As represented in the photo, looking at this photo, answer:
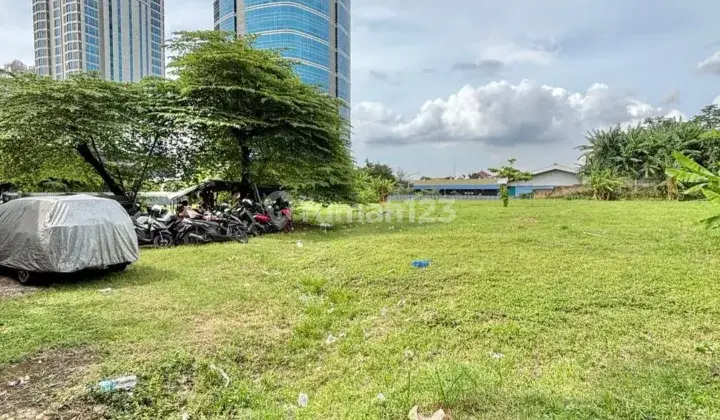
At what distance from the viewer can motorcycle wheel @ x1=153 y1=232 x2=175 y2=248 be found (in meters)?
9.65

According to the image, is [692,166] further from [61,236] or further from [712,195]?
[61,236]

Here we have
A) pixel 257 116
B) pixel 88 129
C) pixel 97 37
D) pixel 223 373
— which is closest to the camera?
pixel 223 373

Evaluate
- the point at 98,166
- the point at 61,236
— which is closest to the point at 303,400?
the point at 61,236

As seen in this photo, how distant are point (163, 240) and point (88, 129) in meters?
4.30

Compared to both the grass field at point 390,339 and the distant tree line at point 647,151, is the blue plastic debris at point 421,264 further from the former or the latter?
the distant tree line at point 647,151

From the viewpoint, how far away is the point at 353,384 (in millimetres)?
3123

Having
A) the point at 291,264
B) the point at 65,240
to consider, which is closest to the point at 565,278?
the point at 291,264

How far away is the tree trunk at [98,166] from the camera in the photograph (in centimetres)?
1234

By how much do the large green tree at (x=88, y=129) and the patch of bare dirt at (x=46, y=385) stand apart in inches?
383

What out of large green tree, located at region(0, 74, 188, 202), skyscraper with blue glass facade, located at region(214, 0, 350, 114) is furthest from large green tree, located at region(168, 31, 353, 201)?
skyscraper with blue glass facade, located at region(214, 0, 350, 114)

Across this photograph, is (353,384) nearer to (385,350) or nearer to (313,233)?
(385,350)

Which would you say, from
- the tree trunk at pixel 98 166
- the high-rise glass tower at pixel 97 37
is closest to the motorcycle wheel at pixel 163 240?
the tree trunk at pixel 98 166

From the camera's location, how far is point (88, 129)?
11.2 metres

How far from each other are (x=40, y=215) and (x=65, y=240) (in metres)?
0.59
